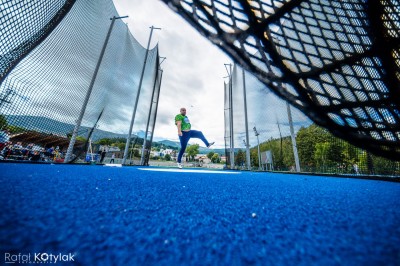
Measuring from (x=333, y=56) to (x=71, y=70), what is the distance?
8703mm

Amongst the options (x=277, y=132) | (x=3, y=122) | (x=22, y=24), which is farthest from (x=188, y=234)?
(x=277, y=132)

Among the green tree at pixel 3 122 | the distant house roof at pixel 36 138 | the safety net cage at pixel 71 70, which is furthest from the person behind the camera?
the distant house roof at pixel 36 138

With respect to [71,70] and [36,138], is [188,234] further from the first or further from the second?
[36,138]

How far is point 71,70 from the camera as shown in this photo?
7039 mm

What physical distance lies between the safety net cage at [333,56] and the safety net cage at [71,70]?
4.11 metres

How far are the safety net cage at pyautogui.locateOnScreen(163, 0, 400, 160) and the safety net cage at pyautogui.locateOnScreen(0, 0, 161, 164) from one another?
13.5 ft

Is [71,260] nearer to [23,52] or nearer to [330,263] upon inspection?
[330,263]

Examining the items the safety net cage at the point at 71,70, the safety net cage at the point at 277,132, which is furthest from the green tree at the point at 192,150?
the safety net cage at the point at 71,70


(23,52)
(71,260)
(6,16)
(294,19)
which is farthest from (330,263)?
(23,52)

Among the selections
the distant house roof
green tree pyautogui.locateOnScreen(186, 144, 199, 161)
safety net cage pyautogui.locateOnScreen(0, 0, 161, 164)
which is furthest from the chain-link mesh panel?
green tree pyautogui.locateOnScreen(186, 144, 199, 161)

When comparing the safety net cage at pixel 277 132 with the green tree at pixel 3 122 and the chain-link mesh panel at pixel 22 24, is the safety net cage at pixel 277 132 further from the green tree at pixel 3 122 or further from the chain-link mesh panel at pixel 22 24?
the green tree at pixel 3 122

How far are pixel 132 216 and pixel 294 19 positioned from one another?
2.48 metres

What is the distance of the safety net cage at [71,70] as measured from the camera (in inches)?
146

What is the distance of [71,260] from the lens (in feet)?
1.37
